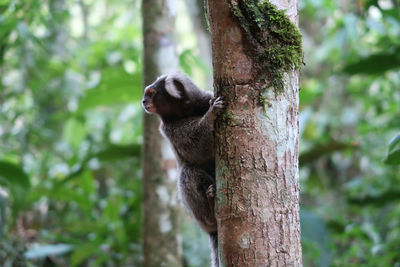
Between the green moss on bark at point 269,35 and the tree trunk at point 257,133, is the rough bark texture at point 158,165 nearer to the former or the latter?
the tree trunk at point 257,133

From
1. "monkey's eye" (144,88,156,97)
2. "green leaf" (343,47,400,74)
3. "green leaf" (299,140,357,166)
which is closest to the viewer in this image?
"monkey's eye" (144,88,156,97)

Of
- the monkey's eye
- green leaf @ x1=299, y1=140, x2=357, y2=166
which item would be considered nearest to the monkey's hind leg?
the monkey's eye

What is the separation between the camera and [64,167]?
804 centimetres

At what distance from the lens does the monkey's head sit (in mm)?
3723

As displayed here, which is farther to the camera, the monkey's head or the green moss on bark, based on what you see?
the monkey's head

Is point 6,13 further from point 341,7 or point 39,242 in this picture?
point 341,7

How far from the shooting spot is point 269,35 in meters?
2.35

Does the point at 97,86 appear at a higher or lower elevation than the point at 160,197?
higher

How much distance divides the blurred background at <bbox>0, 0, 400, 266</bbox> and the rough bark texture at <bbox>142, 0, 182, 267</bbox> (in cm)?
61

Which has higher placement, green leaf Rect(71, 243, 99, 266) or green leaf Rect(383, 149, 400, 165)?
green leaf Rect(383, 149, 400, 165)

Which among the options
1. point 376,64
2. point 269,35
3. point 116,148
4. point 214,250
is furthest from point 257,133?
point 116,148

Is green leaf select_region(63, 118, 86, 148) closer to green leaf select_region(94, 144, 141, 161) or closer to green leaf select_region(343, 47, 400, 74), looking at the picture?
green leaf select_region(94, 144, 141, 161)

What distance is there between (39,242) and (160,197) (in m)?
2.69

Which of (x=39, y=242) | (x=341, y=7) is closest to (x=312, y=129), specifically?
(x=341, y=7)
